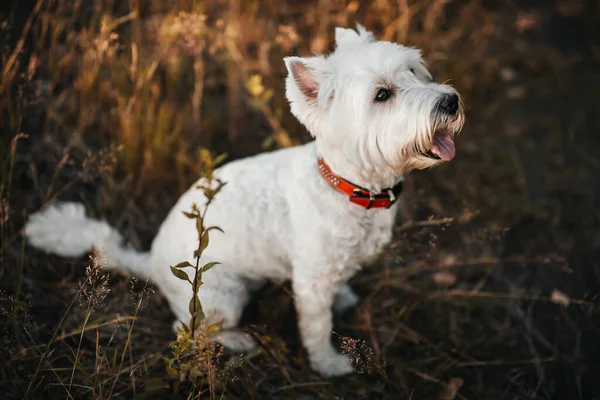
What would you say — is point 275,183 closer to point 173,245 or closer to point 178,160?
point 173,245

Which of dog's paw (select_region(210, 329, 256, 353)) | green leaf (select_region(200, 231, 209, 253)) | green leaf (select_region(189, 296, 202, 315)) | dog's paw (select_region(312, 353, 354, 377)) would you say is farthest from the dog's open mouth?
dog's paw (select_region(210, 329, 256, 353))

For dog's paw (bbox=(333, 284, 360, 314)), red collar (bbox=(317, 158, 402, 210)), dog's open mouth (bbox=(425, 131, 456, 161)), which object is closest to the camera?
dog's open mouth (bbox=(425, 131, 456, 161))

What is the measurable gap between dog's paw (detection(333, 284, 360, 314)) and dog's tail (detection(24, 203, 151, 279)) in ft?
3.86

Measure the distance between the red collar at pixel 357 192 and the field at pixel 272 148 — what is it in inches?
15.4

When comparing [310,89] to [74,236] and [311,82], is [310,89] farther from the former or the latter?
[74,236]

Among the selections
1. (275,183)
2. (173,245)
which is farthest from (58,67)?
(275,183)

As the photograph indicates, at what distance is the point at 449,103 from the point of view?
6.77 ft

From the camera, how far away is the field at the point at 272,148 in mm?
2559

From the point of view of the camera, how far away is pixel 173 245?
258cm

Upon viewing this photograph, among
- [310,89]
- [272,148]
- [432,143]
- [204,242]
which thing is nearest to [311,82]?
[310,89]

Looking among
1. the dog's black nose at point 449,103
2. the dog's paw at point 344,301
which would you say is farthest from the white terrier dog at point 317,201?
the dog's paw at point 344,301

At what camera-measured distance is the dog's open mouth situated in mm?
2180

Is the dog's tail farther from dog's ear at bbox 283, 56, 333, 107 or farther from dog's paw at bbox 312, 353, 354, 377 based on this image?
dog's ear at bbox 283, 56, 333, 107

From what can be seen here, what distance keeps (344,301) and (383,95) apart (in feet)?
4.97
